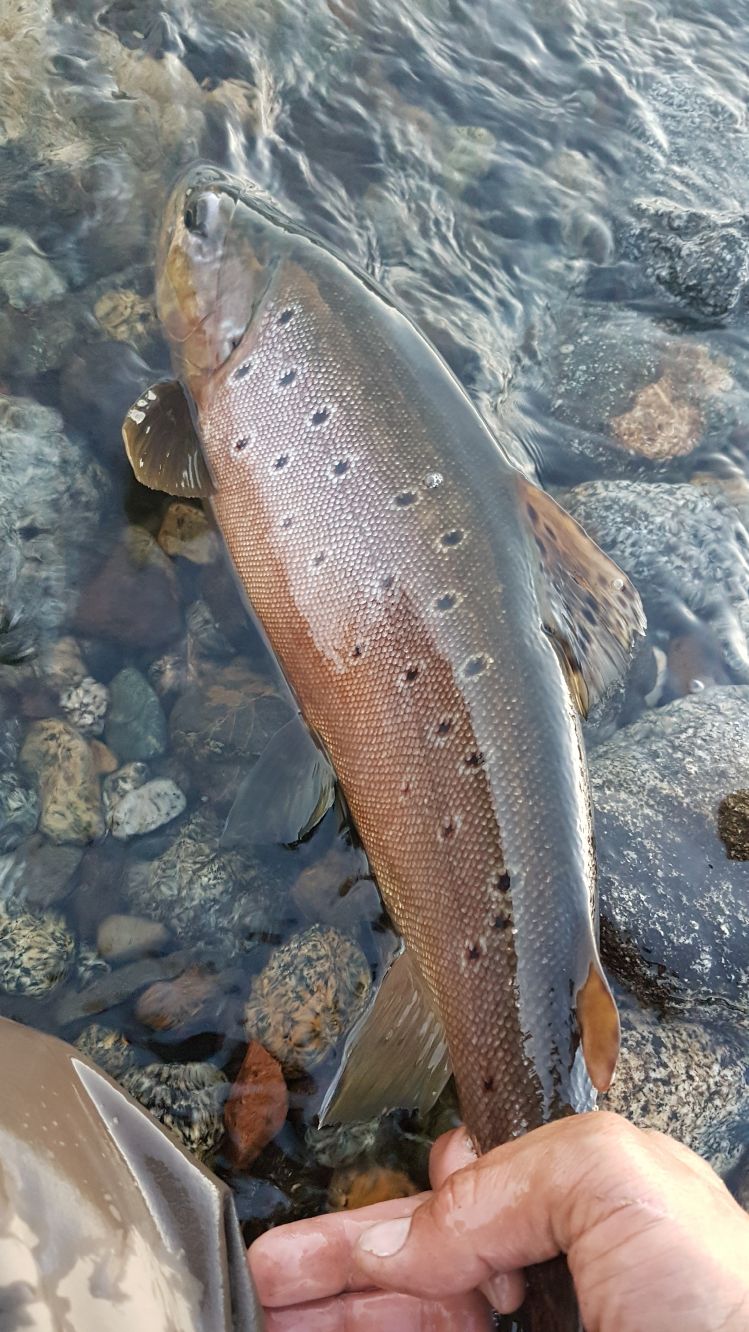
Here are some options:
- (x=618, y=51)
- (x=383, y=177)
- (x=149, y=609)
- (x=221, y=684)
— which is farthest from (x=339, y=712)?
(x=618, y=51)

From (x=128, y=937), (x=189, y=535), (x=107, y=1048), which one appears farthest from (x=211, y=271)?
(x=107, y=1048)

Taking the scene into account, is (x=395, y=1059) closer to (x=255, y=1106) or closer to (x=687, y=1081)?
(x=255, y=1106)

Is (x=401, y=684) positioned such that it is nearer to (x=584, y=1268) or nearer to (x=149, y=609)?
(x=149, y=609)

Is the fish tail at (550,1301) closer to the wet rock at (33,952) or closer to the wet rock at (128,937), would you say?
the wet rock at (128,937)

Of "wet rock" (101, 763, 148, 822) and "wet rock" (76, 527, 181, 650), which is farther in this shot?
"wet rock" (76, 527, 181, 650)

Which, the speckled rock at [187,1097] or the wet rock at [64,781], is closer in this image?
the speckled rock at [187,1097]

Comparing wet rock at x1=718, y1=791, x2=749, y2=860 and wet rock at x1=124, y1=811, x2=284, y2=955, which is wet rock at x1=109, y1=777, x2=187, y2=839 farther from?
wet rock at x1=718, y1=791, x2=749, y2=860

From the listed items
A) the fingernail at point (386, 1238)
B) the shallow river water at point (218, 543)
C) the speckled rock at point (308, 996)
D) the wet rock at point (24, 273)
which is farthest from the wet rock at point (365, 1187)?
the wet rock at point (24, 273)

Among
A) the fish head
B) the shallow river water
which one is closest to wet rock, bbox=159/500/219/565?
the shallow river water
